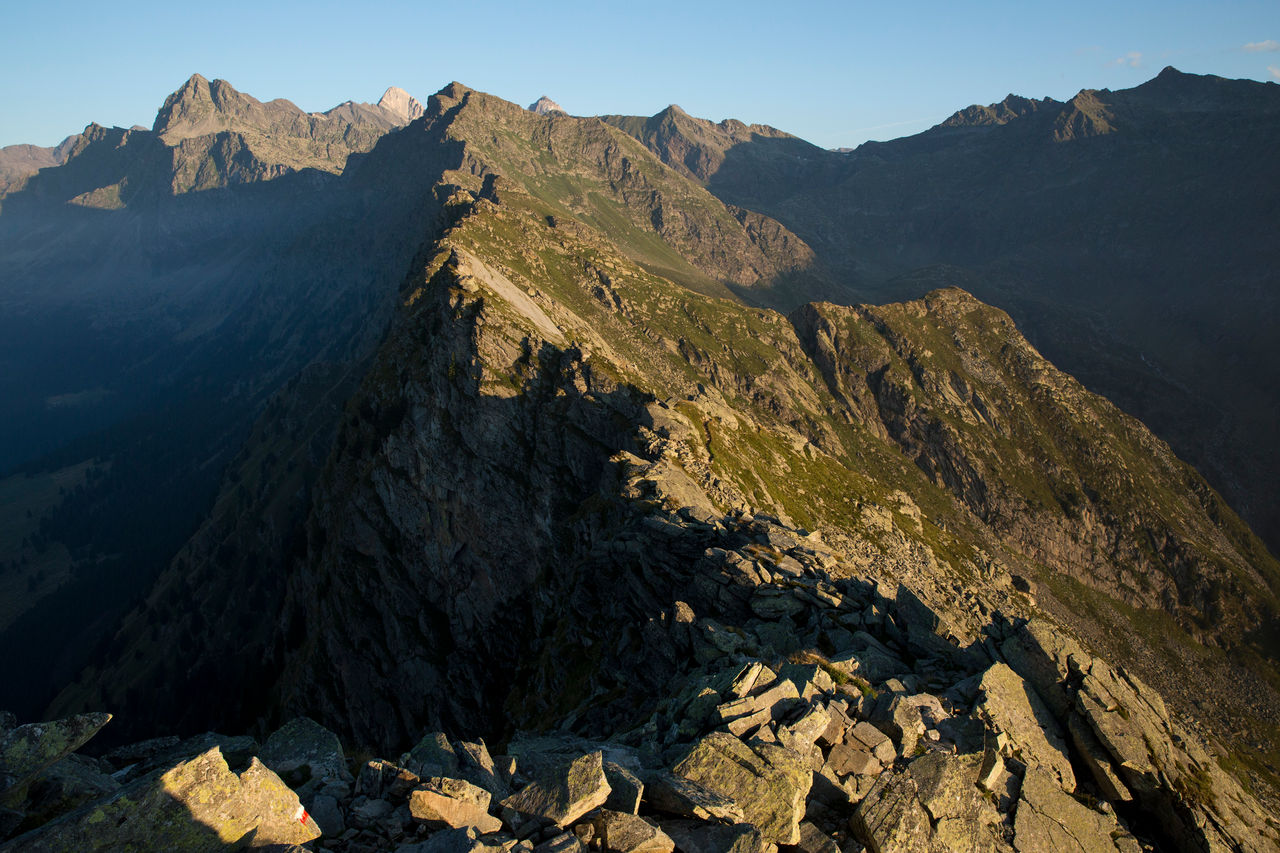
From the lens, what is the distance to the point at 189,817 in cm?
1499

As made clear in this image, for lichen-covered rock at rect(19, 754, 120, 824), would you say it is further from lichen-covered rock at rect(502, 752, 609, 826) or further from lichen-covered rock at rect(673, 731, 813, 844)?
lichen-covered rock at rect(673, 731, 813, 844)

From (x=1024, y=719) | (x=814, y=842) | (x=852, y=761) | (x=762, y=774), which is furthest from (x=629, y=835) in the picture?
(x=1024, y=719)

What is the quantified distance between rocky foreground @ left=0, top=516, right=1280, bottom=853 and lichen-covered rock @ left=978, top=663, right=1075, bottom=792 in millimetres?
117

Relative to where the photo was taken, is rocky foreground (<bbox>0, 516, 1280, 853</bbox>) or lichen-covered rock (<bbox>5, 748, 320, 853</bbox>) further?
rocky foreground (<bbox>0, 516, 1280, 853</bbox>)

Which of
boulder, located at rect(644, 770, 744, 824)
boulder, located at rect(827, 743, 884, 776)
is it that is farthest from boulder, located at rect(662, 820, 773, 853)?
boulder, located at rect(827, 743, 884, 776)

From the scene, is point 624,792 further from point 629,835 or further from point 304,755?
point 304,755

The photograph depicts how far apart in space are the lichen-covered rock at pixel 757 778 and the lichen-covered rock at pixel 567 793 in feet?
10.3

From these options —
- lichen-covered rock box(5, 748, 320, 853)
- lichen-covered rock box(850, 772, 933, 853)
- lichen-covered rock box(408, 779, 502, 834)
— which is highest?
lichen-covered rock box(5, 748, 320, 853)

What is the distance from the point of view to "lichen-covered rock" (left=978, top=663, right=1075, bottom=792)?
2594 centimetres

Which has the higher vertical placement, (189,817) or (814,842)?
(189,817)

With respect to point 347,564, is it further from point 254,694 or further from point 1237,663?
point 1237,663

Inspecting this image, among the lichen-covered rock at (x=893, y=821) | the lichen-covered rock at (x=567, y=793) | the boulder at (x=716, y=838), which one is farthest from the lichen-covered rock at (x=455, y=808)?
the lichen-covered rock at (x=893, y=821)

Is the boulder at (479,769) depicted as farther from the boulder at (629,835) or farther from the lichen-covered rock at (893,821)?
the lichen-covered rock at (893,821)

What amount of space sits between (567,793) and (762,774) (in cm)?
611
